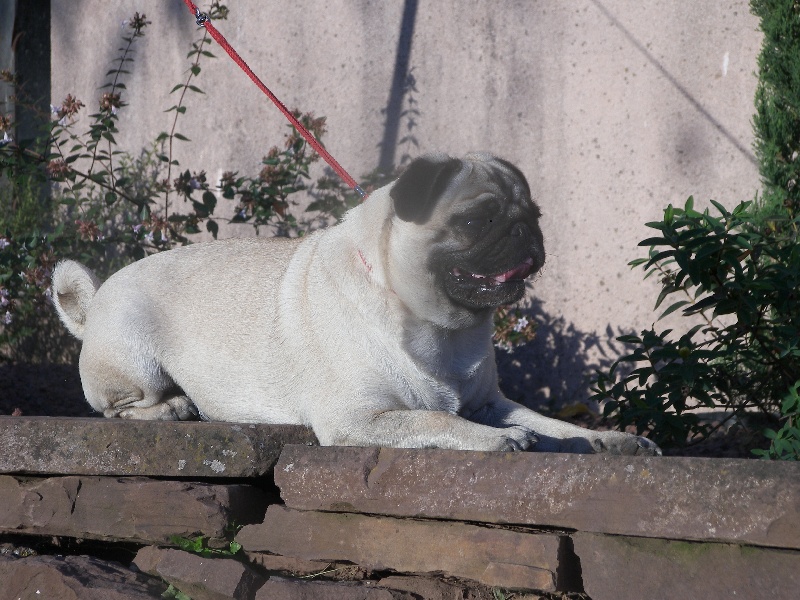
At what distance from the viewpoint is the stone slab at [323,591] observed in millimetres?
2541

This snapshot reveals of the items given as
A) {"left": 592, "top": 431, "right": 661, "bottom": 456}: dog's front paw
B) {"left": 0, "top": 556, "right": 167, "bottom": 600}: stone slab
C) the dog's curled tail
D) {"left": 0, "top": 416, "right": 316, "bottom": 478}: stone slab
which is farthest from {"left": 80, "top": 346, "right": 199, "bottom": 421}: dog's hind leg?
{"left": 592, "top": 431, "right": 661, "bottom": 456}: dog's front paw

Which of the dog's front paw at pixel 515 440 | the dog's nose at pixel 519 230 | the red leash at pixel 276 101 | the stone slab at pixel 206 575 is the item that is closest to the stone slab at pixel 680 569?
the dog's front paw at pixel 515 440

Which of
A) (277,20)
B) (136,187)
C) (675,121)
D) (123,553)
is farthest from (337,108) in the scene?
(123,553)

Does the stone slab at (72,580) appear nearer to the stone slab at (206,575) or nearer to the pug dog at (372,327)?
the stone slab at (206,575)

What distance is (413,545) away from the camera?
260 centimetres

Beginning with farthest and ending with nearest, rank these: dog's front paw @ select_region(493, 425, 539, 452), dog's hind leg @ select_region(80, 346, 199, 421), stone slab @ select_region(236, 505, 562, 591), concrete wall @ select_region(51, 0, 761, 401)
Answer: concrete wall @ select_region(51, 0, 761, 401) < dog's hind leg @ select_region(80, 346, 199, 421) < dog's front paw @ select_region(493, 425, 539, 452) < stone slab @ select_region(236, 505, 562, 591)

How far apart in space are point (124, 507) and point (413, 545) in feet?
3.37

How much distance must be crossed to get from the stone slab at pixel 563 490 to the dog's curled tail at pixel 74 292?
2072 millimetres

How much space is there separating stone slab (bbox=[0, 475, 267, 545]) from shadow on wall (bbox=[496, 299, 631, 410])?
8.60 feet

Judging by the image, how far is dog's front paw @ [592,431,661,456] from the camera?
281 cm

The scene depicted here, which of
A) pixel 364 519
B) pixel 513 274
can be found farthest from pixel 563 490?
pixel 513 274

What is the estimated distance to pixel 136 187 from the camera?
6590 mm

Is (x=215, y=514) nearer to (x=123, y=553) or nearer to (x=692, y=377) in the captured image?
(x=123, y=553)

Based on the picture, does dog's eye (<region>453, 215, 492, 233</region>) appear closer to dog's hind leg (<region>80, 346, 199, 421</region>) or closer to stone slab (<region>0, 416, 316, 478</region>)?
stone slab (<region>0, 416, 316, 478</region>)
